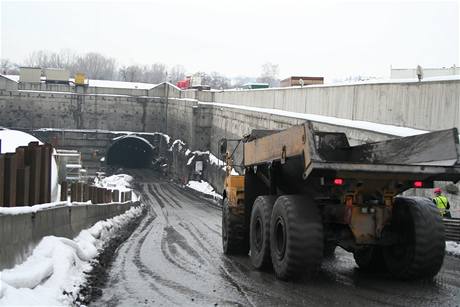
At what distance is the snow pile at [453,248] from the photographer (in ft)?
45.2

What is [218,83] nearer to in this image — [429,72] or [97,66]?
[97,66]

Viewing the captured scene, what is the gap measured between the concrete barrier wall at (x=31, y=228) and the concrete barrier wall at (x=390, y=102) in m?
11.6

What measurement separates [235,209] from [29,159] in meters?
5.54

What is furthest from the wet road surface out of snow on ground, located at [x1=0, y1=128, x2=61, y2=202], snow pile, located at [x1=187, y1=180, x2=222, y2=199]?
snow pile, located at [x1=187, y1=180, x2=222, y2=199]

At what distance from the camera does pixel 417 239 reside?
948 cm

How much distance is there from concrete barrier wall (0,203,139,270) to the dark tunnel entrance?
218ft

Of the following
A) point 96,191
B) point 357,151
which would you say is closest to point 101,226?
point 96,191

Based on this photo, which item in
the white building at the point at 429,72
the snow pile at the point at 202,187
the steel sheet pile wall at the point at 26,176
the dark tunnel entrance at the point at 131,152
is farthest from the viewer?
the dark tunnel entrance at the point at 131,152

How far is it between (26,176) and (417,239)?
6.41m

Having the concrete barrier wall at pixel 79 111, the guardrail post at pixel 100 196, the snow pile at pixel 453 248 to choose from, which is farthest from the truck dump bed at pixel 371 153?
the concrete barrier wall at pixel 79 111

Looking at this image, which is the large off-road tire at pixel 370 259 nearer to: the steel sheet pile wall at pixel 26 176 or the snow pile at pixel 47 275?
the snow pile at pixel 47 275

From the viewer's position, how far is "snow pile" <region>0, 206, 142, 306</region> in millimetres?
6541

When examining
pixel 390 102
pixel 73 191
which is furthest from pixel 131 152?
pixel 73 191

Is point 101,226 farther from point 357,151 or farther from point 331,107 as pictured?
point 331,107
